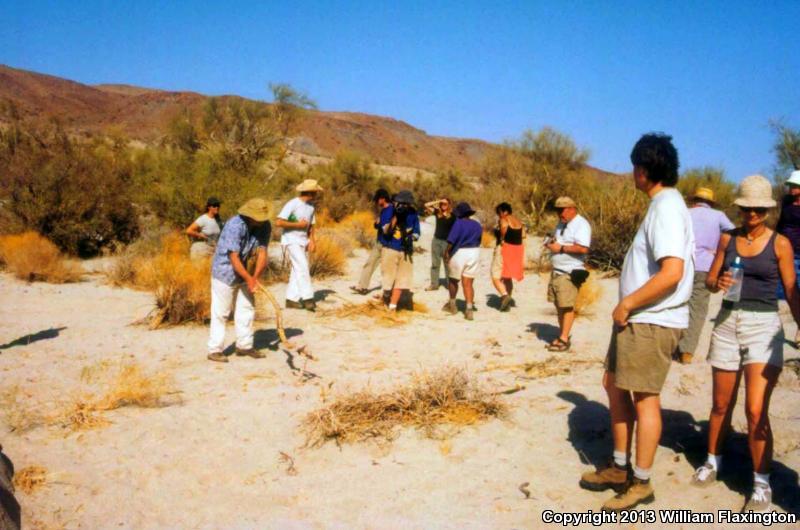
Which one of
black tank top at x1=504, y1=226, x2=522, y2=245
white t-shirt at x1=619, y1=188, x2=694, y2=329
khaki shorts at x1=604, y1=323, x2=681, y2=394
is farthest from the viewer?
black tank top at x1=504, y1=226, x2=522, y2=245

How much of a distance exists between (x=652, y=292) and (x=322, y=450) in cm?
251

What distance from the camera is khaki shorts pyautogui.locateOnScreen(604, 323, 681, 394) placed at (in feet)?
10.2

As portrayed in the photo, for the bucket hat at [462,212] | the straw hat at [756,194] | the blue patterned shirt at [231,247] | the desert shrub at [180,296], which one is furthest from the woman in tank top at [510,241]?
the straw hat at [756,194]

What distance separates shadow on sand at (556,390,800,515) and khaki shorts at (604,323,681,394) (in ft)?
3.36

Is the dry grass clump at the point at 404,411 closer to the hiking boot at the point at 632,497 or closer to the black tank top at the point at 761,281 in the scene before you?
the hiking boot at the point at 632,497

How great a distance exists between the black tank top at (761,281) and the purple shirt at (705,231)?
2.69 m

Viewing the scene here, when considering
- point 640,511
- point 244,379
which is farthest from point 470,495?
point 244,379

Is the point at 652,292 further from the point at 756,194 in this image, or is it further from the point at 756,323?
the point at 756,194

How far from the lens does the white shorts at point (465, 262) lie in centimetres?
873

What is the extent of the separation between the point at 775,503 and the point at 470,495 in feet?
5.62

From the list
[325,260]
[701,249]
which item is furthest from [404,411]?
[325,260]

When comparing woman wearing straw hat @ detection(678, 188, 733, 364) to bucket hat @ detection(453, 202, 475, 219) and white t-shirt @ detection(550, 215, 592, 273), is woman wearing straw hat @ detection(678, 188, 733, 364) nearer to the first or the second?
white t-shirt @ detection(550, 215, 592, 273)

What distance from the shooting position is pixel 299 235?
8.59 m

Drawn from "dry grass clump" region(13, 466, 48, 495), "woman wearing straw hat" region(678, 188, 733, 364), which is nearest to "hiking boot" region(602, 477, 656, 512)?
"woman wearing straw hat" region(678, 188, 733, 364)
